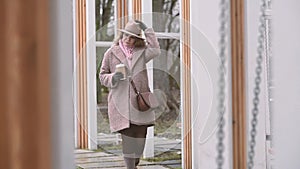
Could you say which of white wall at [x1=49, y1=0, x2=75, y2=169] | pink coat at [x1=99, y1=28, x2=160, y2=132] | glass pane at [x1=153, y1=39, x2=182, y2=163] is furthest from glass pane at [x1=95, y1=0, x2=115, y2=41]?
white wall at [x1=49, y1=0, x2=75, y2=169]

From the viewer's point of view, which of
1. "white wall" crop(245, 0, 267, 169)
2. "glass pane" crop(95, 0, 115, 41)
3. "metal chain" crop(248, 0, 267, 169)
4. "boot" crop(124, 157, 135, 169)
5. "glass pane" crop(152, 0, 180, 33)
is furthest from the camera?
"glass pane" crop(95, 0, 115, 41)

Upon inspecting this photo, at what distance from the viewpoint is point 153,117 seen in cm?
298

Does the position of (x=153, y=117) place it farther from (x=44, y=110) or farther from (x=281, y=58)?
(x=44, y=110)

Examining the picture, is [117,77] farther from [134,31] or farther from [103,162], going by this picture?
[103,162]

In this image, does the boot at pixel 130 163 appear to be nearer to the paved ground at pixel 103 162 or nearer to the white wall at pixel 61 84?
the paved ground at pixel 103 162

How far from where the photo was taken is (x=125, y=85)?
2770 mm

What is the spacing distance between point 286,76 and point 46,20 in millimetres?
1341

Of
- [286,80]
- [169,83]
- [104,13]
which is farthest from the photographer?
[104,13]

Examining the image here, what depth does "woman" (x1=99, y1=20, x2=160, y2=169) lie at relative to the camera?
2.75 metres

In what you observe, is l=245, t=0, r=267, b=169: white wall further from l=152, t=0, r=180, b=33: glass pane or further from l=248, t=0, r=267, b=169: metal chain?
l=152, t=0, r=180, b=33: glass pane

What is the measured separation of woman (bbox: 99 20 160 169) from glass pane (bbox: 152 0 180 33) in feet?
3.15

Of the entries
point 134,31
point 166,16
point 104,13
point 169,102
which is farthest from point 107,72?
point 104,13

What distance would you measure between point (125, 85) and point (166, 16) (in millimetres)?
1747

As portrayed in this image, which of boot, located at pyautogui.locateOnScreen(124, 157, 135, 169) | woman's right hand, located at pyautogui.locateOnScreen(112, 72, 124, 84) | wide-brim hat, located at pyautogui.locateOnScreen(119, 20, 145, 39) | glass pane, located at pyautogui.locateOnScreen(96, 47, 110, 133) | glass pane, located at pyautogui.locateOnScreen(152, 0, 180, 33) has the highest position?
glass pane, located at pyautogui.locateOnScreen(152, 0, 180, 33)
